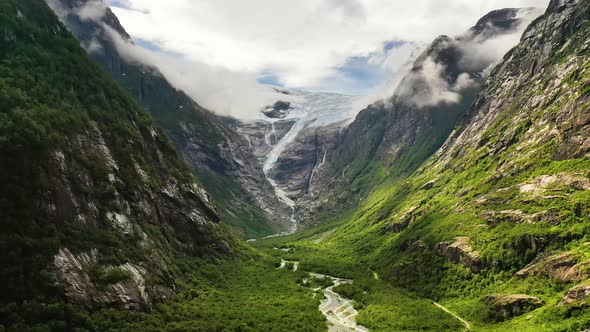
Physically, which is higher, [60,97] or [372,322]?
[60,97]

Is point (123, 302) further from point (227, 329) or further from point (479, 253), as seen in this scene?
point (479, 253)

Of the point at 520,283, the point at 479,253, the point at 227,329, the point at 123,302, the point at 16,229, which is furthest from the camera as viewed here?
the point at 479,253

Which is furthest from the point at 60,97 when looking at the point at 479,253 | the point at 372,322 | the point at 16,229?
the point at 479,253

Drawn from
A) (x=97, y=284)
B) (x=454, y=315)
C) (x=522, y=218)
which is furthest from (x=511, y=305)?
(x=97, y=284)

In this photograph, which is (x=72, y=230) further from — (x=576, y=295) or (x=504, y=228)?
(x=504, y=228)

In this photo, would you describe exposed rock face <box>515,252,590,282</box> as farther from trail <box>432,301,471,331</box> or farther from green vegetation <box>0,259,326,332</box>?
green vegetation <box>0,259,326,332</box>

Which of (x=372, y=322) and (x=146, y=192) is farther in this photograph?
(x=146, y=192)

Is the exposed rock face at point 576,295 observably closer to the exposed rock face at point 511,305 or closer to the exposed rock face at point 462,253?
the exposed rock face at point 511,305
